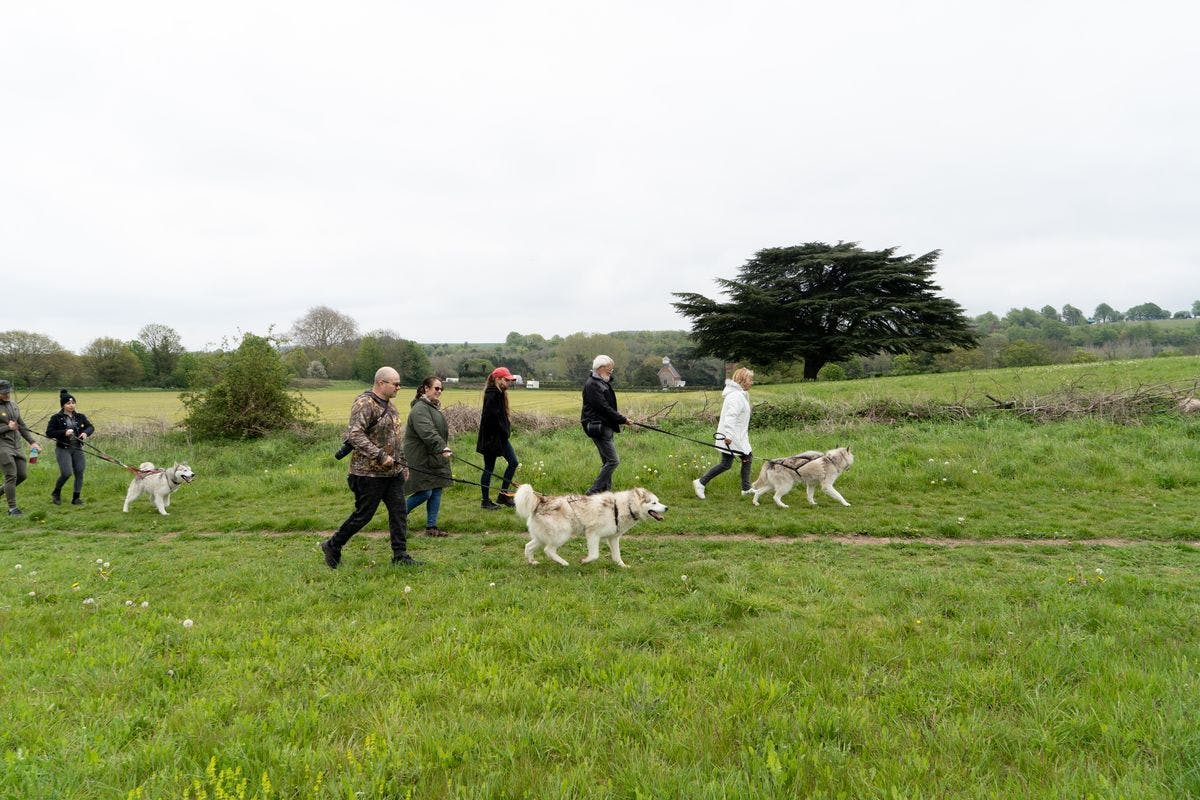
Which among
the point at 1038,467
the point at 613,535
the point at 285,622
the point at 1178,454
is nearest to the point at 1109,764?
the point at 613,535

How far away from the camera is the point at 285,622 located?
487 centimetres

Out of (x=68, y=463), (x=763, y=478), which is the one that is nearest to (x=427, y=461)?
(x=763, y=478)

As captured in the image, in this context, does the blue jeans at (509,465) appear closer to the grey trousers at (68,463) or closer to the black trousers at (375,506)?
the black trousers at (375,506)

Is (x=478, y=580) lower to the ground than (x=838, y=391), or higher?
lower

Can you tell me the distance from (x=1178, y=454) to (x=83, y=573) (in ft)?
61.2

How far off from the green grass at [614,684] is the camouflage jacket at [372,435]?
4.08 feet

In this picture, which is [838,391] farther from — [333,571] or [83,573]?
[83,573]

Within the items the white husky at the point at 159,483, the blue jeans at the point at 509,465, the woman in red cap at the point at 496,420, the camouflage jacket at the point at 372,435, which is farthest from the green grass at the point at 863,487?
the camouflage jacket at the point at 372,435

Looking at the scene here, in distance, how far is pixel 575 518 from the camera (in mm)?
6812

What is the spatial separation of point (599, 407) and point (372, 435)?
12.6 feet

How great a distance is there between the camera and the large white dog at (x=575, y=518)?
677 cm

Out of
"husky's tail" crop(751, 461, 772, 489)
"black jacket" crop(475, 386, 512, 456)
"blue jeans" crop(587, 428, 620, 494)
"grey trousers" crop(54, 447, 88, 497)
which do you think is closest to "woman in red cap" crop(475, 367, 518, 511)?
"black jacket" crop(475, 386, 512, 456)

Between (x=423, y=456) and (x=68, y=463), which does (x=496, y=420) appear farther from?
(x=68, y=463)

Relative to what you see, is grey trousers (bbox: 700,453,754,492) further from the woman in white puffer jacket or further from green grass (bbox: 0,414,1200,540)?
green grass (bbox: 0,414,1200,540)
